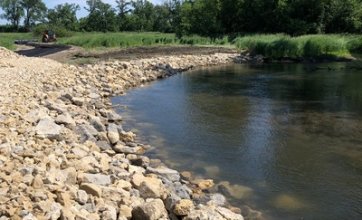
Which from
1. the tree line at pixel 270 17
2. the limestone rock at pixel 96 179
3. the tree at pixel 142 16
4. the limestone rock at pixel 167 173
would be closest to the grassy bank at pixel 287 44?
the tree line at pixel 270 17

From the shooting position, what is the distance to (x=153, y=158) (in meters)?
10.4

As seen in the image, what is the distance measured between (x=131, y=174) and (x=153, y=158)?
241cm

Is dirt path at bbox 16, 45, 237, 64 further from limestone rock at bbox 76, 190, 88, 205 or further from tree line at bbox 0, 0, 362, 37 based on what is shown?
limestone rock at bbox 76, 190, 88, 205

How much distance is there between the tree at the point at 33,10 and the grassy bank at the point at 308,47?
248 ft

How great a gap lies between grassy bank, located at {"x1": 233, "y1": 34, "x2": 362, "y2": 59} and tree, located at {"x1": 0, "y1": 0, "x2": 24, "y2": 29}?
7567 centimetres

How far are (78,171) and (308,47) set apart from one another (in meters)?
33.1

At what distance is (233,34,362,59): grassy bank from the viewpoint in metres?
37.3

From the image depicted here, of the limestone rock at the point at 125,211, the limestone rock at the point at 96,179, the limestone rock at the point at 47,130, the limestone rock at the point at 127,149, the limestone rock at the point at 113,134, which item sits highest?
the limestone rock at the point at 47,130

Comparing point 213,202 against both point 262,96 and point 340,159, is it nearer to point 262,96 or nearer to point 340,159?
point 340,159

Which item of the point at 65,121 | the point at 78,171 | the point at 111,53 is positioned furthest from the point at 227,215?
the point at 111,53

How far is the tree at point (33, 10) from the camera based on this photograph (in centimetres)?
10131

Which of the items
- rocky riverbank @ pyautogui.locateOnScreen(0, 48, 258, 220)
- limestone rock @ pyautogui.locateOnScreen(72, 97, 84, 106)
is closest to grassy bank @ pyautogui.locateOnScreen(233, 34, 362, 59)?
rocky riverbank @ pyautogui.locateOnScreen(0, 48, 258, 220)

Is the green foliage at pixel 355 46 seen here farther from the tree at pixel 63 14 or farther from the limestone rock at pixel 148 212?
the tree at pixel 63 14

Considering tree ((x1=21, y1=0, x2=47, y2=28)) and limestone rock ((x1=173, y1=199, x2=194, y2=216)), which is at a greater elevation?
tree ((x1=21, y1=0, x2=47, y2=28))
